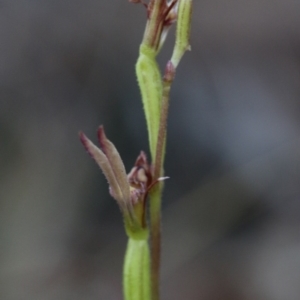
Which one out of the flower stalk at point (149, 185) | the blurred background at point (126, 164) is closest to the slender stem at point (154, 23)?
the flower stalk at point (149, 185)

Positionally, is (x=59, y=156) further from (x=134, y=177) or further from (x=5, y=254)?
(x=134, y=177)

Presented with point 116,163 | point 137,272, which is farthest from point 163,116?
point 137,272

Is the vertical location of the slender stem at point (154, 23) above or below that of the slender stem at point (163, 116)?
above

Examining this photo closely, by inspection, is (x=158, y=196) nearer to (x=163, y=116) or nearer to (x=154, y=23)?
(x=163, y=116)

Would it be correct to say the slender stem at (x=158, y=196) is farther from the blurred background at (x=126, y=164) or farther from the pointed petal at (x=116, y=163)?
the blurred background at (x=126, y=164)

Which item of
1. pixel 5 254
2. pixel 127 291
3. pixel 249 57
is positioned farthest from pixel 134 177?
pixel 249 57

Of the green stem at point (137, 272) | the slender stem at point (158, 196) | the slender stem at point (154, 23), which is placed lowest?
the green stem at point (137, 272)

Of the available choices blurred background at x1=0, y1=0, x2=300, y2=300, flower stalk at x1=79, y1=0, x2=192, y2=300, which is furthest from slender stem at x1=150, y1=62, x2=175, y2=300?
blurred background at x1=0, y1=0, x2=300, y2=300
